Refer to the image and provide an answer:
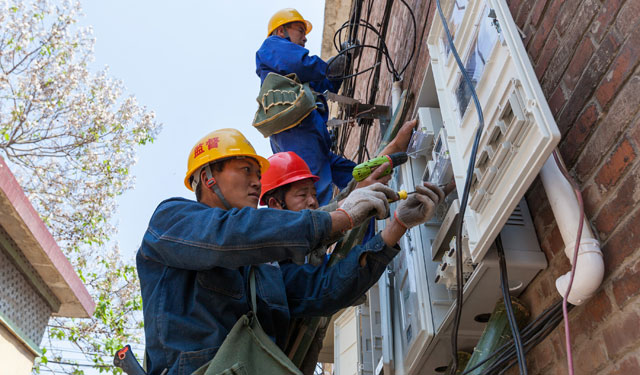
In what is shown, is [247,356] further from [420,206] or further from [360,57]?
[360,57]

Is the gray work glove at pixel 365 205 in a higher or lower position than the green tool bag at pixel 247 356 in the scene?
higher

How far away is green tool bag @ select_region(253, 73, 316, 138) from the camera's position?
453cm

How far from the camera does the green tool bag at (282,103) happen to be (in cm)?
453

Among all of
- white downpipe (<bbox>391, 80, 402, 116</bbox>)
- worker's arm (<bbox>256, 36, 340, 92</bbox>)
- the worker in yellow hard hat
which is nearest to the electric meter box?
the worker in yellow hard hat

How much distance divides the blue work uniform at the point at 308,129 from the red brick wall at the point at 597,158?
2.34m

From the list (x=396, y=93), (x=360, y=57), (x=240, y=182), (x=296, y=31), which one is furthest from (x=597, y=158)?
(x=360, y=57)

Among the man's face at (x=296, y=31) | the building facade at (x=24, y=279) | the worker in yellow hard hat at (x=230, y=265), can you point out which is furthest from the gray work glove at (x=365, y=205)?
the man's face at (x=296, y=31)

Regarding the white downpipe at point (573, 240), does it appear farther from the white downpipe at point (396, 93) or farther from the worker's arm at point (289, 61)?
the worker's arm at point (289, 61)

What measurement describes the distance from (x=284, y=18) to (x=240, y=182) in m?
2.93

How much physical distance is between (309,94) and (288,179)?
91cm

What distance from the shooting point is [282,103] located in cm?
456

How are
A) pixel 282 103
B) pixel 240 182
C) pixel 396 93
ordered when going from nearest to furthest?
pixel 240 182 < pixel 282 103 < pixel 396 93

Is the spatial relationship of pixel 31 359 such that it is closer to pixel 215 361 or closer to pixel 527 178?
pixel 215 361

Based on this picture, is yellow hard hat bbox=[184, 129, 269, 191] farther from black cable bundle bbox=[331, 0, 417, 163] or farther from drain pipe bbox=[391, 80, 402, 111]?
black cable bundle bbox=[331, 0, 417, 163]
